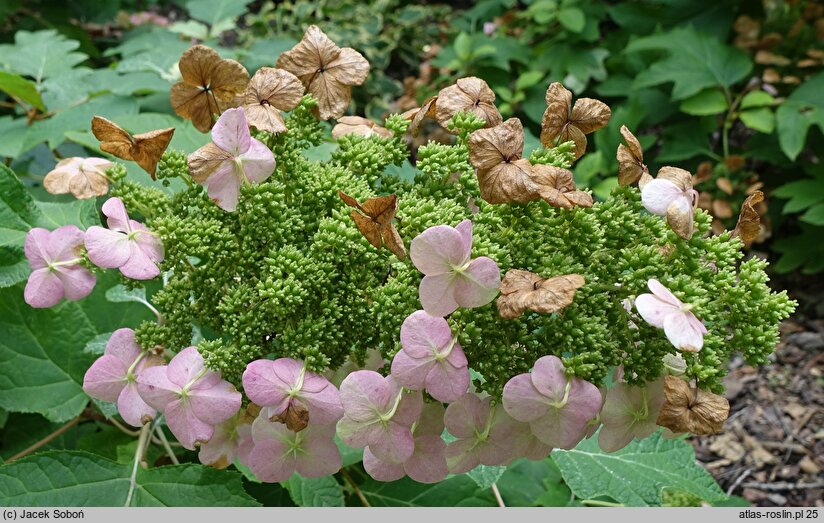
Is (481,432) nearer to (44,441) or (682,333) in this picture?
(682,333)

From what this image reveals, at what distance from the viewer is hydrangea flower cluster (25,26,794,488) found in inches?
22.4

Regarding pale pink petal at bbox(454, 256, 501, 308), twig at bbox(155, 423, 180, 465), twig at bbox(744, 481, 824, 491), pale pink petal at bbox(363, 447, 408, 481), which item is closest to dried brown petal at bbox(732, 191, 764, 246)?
pale pink petal at bbox(454, 256, 501, 308)

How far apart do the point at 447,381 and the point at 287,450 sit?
178 millimetres

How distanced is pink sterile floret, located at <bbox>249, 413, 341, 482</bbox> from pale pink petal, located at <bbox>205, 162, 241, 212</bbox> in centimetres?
19

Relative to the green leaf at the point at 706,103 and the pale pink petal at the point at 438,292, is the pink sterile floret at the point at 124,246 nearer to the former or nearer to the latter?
the pale pink petal at the point at 438,292

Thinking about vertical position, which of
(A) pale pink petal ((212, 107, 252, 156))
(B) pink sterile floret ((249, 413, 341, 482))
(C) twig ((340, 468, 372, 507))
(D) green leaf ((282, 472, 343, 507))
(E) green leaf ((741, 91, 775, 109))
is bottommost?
(E) green leaf ((741, 91, 775, 109))

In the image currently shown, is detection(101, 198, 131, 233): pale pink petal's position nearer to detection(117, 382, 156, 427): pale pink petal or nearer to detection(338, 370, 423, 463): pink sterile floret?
detection(117, 382, 156, 427): pale pink petal

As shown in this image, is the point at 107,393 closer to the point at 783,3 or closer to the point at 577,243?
the point at 577,243

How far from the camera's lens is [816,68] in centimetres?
256

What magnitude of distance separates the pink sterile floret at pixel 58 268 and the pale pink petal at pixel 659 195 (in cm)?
52

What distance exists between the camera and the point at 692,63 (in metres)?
2.52

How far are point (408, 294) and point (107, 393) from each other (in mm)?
324

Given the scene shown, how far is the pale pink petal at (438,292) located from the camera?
1.79 ft

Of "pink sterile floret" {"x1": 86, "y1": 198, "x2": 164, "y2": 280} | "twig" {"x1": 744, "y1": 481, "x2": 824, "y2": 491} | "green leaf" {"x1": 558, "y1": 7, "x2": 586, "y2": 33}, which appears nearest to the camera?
"pink sterile floret" {"x1": 86, "y1": 198, "x2": 164, "y2": 280}
